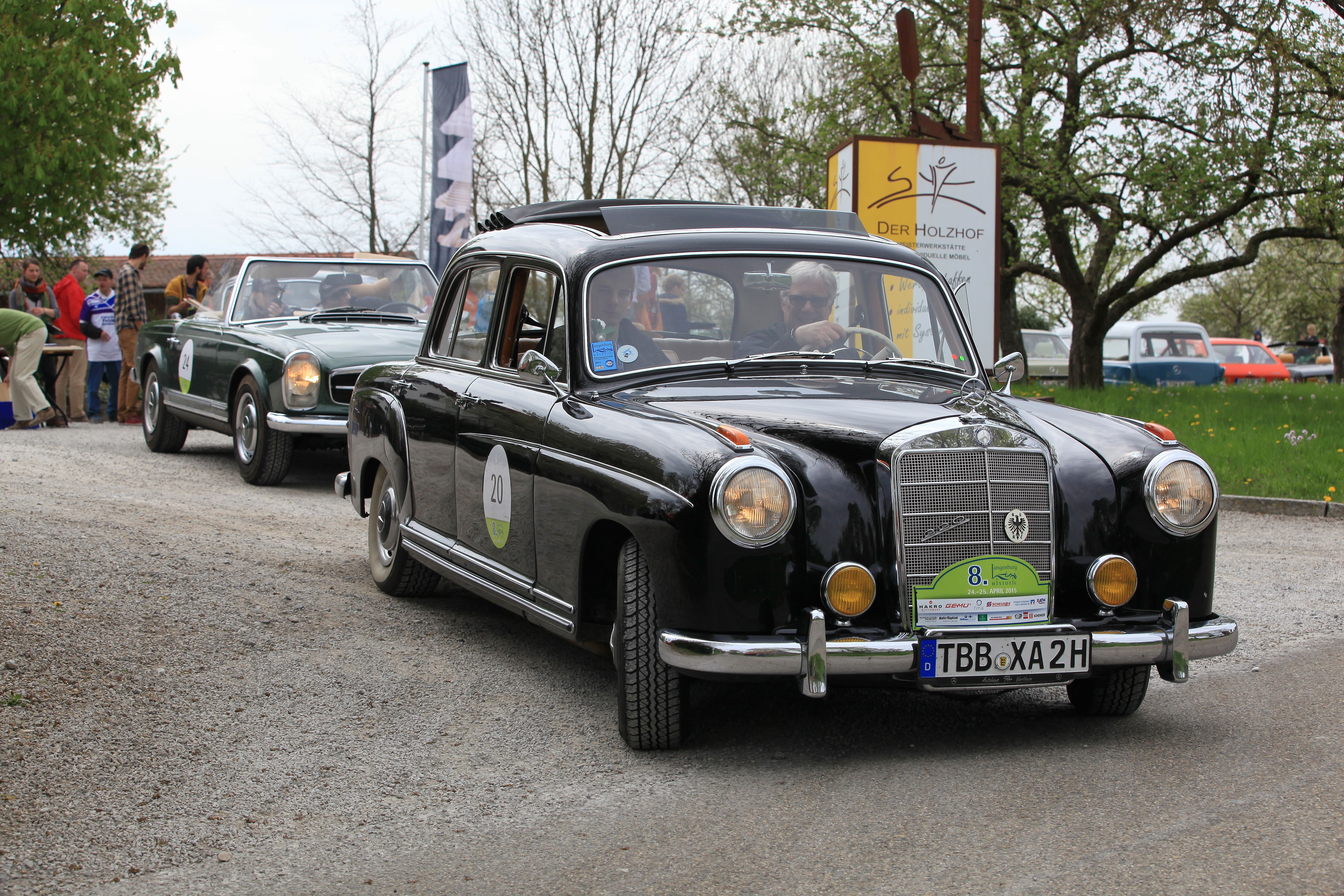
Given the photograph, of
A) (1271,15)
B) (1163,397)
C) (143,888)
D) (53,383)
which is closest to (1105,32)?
(1271,15)

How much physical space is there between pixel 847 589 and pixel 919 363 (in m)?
1.58

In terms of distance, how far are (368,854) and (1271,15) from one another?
57.3ft

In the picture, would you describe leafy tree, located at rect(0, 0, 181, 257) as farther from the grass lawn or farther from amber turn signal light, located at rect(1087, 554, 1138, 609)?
Result: amber turn signal light, located at rect(1087, 554, 1138, 609)

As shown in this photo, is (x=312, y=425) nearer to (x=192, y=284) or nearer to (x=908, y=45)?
(x=192, y=284)

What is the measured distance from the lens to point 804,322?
5.47 m

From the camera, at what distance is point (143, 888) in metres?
3.39

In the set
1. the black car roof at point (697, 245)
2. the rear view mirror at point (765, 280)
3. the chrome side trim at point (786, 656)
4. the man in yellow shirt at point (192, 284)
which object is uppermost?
the man in yellow shirt at point (192, 284)

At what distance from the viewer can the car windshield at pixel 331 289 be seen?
12094 mm

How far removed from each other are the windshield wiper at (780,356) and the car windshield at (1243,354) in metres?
30.7

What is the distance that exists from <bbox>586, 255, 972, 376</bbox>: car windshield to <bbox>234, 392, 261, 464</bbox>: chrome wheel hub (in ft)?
21.3

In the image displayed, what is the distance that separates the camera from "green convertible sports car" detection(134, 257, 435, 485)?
10.7m

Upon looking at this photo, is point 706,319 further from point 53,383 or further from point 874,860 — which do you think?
point 53,383

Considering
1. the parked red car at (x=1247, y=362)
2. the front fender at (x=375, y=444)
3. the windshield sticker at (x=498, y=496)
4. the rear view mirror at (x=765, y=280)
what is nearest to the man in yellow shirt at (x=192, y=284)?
Result: the front fender at (x=375, y=444)

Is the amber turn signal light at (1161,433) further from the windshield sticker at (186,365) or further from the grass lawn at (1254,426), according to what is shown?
the windshield sticker at (186,365)
